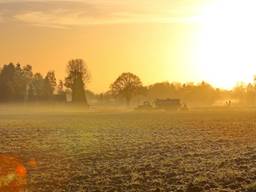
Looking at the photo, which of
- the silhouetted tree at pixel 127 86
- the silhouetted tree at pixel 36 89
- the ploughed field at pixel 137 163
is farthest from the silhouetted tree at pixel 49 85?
the ploughed field at pixel 137 163

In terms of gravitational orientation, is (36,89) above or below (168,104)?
above

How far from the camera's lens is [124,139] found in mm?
35969

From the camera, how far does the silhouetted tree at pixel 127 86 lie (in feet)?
550

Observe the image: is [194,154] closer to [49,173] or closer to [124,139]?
[49,173]

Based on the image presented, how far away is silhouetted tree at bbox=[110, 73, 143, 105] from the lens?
168 m

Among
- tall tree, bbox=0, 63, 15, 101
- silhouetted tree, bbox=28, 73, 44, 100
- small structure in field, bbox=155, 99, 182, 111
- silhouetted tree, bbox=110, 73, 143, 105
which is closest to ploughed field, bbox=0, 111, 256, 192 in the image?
small structure in field, bbox=155, 99, 182, 111

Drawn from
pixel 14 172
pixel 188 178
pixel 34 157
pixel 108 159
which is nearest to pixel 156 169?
pixel 188 178

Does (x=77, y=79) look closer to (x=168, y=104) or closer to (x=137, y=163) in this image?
(x=168, y=104)

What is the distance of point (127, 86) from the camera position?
168m

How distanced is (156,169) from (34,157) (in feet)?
25.4

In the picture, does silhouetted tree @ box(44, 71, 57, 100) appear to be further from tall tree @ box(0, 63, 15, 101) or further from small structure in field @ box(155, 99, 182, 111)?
small structure in field @ box(155, 99, 182, 111)

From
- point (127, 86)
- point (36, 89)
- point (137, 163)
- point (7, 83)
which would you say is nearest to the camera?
point (137, 163)

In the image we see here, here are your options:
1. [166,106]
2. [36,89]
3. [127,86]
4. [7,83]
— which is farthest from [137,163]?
[127,86]

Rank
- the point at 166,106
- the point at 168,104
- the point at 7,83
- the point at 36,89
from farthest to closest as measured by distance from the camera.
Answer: the point at 36,89, the point at 7,83, the point at 168,104, the point at 166,106
